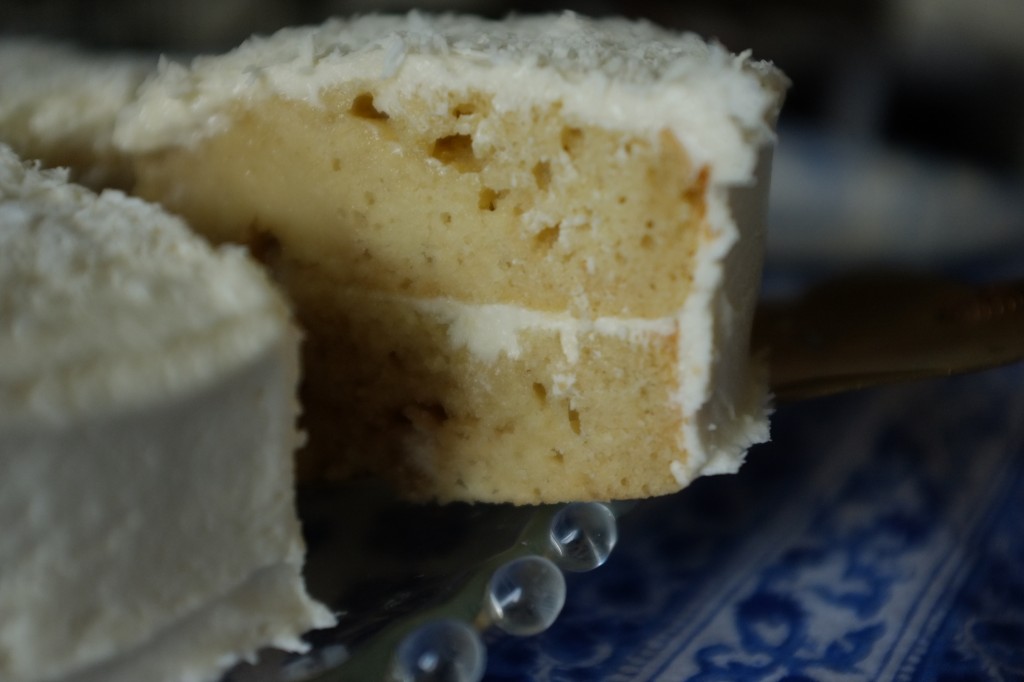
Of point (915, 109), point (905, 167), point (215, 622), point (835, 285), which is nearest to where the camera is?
point (215, 622)

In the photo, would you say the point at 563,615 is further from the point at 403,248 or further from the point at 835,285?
the point at 835,285

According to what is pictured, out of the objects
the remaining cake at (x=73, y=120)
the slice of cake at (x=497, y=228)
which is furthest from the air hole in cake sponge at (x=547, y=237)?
the remaining cake at (x=73, y=120)

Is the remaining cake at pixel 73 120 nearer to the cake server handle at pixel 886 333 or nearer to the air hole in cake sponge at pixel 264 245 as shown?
the air hole in cake sponge at pixel 264 245

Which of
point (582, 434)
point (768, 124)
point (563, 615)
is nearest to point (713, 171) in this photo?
point (768, 124)

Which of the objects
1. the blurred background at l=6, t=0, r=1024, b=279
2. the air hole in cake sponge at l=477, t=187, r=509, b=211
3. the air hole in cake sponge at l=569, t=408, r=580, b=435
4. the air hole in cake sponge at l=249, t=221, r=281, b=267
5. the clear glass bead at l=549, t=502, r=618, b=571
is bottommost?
the blurred background at l=6, t=0, r=1024, b=279

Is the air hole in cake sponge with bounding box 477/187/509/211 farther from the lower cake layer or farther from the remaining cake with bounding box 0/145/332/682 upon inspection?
the remaining cake with bounding box 0/145/332/682

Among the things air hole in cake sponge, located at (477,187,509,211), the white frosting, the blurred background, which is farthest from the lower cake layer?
the blurred background

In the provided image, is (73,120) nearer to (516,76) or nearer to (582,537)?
(516,76)
